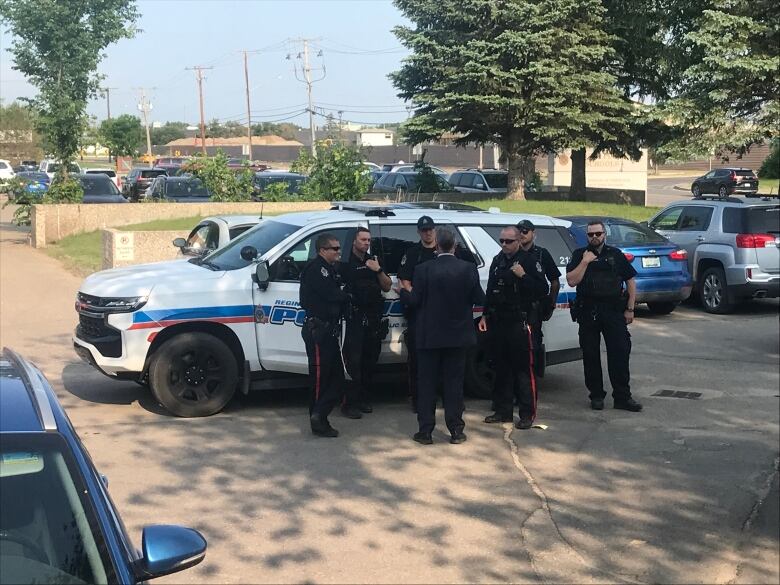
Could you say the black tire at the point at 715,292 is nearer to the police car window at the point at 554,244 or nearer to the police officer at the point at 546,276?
the police car window at the point at 554,244

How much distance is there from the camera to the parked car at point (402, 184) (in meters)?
29.4

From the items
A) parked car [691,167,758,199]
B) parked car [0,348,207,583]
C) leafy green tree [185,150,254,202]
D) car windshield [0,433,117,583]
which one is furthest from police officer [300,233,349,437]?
parked car [691,167,758,199]

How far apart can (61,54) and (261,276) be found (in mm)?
20651

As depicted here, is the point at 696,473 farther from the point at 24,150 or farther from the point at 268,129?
the point at 268,129

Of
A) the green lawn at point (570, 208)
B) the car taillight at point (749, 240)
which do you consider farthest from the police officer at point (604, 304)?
the green lawn at point (570, 208)

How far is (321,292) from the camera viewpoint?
8062 millimetres

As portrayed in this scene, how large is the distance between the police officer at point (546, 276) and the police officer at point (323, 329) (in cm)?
171

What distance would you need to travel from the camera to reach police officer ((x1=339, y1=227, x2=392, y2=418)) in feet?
28.0

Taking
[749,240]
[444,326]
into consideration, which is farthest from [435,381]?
[749,240]

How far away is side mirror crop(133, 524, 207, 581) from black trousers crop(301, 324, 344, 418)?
15.2 feet

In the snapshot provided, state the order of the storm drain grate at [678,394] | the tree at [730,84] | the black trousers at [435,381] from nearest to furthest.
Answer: the black trousers at [435,381]
the storm drain grate at [678,394]
the tree at [730,84]

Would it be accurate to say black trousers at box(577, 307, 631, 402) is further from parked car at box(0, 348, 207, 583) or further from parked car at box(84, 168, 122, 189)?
parked car at box(84, 168, 122, 189)

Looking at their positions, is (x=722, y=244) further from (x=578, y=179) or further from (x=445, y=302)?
(x=578, y=179)

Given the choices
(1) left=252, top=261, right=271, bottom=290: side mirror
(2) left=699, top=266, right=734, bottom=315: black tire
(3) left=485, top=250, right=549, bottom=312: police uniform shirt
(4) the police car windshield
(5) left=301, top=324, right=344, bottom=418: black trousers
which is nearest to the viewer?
(5) left=301, top=324, right=344, bottom=418: black trousers
